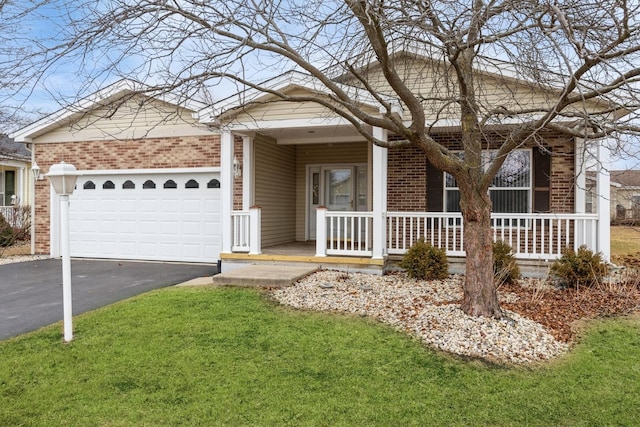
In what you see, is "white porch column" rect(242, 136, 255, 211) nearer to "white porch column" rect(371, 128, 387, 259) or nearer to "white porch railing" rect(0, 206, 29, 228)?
"white porch column" rect(371, 128, 387, 259)

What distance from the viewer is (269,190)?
467 inches

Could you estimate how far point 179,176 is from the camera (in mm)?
12039

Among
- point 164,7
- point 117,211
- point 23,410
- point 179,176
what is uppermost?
point 164,7

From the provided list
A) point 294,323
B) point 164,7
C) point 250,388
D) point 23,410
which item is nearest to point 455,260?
point 294,323

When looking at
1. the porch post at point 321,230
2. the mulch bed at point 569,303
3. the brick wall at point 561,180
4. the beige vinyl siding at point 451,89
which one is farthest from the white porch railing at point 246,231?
the brick wall at point 561,180

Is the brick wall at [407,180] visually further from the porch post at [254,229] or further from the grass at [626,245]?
the grass at [626,245]

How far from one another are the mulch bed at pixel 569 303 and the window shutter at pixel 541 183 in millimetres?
2351

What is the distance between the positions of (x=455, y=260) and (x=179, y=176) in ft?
23.2

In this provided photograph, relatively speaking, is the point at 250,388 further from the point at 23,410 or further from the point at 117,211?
the point at 117,211

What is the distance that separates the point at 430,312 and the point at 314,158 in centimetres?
769

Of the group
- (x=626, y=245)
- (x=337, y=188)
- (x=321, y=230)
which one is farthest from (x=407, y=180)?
(x=626, y=245)

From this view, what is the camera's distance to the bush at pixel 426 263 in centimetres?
864

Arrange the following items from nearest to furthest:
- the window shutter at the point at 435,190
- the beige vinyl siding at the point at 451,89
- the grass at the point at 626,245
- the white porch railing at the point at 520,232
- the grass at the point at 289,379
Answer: the grass at the point at 289,379
the beige vinyl siding at the point at 451,89
the white porch railing at the point at 520,232
the window shutter at the point at 435,190
the grass at the point at 626,245

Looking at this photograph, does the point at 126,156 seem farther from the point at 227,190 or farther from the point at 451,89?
the point at 451,89
